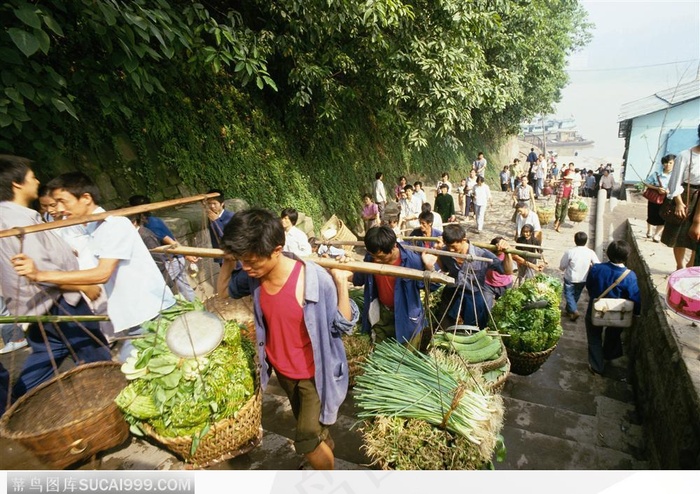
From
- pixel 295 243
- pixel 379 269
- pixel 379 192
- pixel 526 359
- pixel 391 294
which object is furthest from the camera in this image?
pixel 379 192

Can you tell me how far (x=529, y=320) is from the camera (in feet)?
12.4

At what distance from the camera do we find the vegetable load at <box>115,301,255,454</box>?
7.97 ft

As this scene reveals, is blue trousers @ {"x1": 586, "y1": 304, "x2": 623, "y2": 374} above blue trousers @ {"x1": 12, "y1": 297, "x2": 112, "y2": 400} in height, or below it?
below

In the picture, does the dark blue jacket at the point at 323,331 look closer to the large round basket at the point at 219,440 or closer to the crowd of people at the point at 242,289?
the crowd of people at the point at 242,289

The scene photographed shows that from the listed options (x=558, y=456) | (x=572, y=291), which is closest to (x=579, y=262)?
(x=572, y=291)

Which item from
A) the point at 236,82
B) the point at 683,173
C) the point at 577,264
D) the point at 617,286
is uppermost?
the point at 236,82

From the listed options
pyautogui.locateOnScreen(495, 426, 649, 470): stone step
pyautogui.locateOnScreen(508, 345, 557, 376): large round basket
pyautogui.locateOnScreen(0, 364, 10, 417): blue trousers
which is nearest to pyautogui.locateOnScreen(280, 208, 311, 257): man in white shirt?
pyautogui.locateOnScreen(508, 345, 557, 376): large round basket

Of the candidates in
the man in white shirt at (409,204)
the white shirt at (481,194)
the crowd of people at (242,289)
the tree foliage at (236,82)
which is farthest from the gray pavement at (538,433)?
the white shirt at (481,194)

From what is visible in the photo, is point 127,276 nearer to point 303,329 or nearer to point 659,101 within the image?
point 303,329

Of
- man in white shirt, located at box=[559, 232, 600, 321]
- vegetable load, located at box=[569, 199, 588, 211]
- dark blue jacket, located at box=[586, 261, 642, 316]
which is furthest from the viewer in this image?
vegetable load, located at box=[569, 199, 588, 211]

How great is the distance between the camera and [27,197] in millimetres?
2857

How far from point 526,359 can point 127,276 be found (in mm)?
3805

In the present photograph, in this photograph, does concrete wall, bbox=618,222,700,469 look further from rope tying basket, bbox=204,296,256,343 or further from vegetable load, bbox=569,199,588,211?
vegetable load, bbox=569,199,588,211

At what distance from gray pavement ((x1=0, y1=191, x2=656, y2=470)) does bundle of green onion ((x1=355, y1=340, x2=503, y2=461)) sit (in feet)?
1.05
